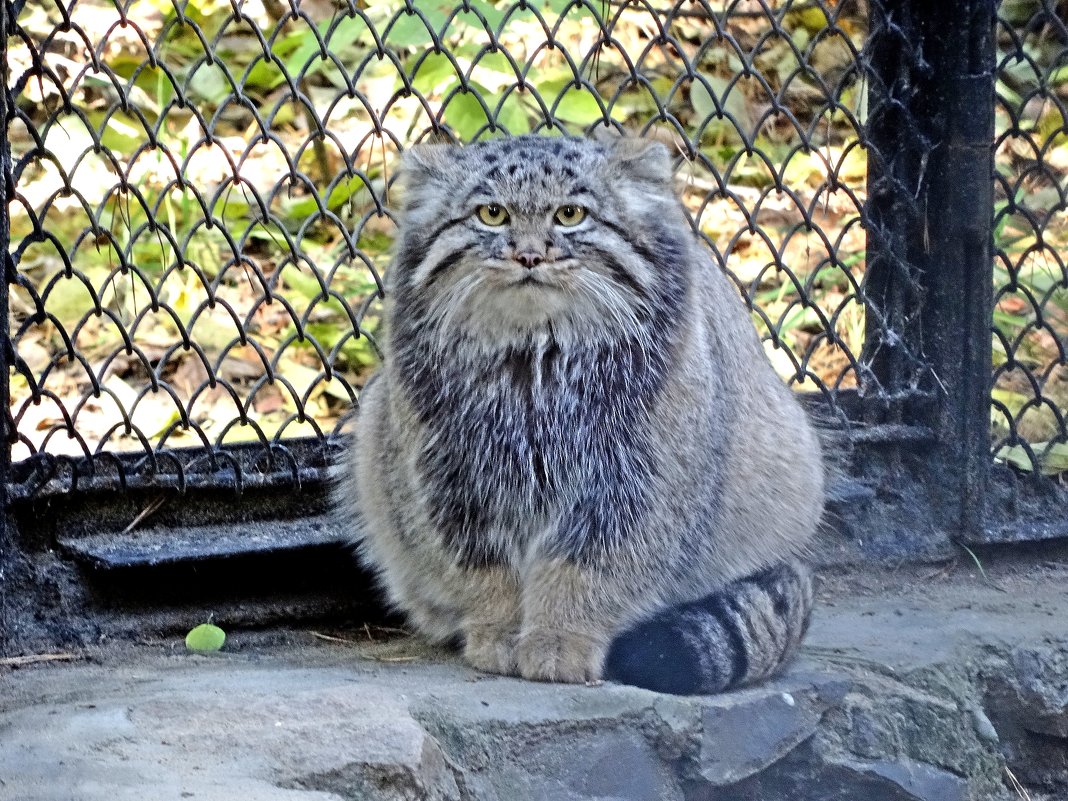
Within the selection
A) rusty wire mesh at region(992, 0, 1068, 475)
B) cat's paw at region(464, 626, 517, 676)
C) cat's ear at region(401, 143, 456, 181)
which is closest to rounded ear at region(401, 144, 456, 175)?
cat's ear at region(401, 143, 456, 181)

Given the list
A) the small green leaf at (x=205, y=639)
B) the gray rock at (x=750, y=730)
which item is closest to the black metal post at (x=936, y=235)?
the gray rock at (x=750, y=730)

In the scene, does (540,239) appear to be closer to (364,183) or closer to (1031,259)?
(364,183)

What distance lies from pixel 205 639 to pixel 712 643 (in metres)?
1.30

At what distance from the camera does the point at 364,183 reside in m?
3.70

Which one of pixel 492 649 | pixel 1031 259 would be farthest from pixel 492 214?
pixel 1031 259

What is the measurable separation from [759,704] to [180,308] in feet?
9.74

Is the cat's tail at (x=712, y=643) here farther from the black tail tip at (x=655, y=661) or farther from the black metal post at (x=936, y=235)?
the black metal post at (x=936, y=235)

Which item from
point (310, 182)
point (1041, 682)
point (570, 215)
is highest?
point (310, 182)

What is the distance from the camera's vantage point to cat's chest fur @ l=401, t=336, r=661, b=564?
307cm

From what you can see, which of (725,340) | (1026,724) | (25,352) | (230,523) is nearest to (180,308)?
(25,352)

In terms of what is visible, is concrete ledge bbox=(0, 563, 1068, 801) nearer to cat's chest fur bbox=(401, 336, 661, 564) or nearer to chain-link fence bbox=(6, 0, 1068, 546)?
cat's chest fur bbox=(401, 336, 661, 564)

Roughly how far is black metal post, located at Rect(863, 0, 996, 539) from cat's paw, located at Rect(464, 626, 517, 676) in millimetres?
1525

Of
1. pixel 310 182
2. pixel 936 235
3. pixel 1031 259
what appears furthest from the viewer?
pixel 1031 259

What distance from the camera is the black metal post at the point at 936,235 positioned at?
385cm
